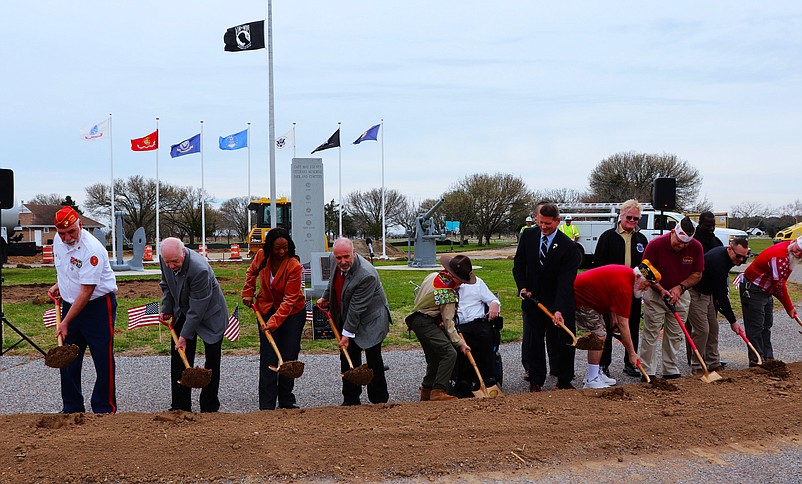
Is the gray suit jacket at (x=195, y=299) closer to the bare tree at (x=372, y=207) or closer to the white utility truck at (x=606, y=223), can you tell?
the white utility truck at (x=606, y=223)

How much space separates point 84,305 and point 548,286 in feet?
13.6

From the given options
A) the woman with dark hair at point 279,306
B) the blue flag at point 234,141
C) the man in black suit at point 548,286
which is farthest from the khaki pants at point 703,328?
the blue flag at point 234,141

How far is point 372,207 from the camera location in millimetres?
59562

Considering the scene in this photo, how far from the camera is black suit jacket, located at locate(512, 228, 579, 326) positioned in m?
6.12

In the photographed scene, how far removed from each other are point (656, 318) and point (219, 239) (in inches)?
2845

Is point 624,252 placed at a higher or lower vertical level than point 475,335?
higher

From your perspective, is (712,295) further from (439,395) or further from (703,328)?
(439,395)

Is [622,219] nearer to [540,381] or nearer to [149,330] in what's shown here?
[540,381]

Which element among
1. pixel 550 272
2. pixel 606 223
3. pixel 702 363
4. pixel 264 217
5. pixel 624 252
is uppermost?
pixel 264 217

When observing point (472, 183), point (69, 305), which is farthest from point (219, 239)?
point (69, 305)

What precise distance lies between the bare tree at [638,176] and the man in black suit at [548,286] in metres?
42.9

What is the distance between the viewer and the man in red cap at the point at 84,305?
5.29m

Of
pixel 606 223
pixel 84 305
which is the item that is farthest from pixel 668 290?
pixel 606 223

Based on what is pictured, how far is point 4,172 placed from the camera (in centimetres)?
814
